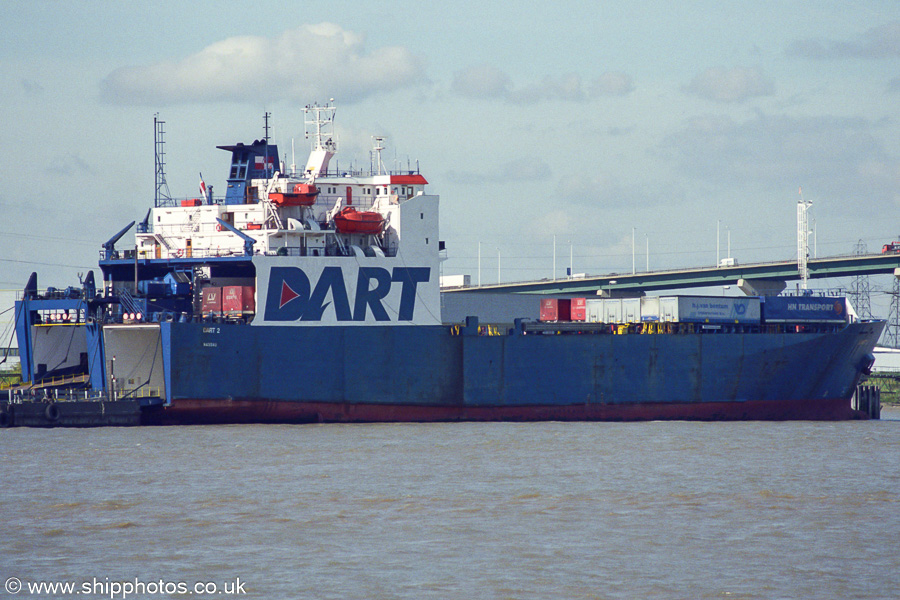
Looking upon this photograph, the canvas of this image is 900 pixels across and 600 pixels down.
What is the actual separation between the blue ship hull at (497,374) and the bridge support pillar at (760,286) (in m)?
29.2

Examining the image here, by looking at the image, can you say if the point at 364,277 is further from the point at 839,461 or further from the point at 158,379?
the point at 839,461

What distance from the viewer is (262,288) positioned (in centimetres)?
3906

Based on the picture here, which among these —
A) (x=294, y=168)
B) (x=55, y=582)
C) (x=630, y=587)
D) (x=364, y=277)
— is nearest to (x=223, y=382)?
(x=364, y=277)

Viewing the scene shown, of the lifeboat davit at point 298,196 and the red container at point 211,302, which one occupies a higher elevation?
the lifeboat davit at point 298,196

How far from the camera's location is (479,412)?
43.8 meters

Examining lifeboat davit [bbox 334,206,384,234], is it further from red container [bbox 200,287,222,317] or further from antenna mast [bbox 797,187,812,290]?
antenna mast [bbox 797,187,812,290]

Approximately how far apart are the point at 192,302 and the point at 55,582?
24.0 metres

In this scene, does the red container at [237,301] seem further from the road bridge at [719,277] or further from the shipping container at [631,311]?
the road bridge at [719,277]

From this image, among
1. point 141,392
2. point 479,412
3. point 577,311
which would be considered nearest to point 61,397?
point 141,392

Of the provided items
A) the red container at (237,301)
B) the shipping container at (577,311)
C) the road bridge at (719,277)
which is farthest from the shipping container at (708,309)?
the road bridge at (719,277)

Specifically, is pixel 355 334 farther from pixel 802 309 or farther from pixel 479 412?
pixel 802 309

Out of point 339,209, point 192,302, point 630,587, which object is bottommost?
point 630,587

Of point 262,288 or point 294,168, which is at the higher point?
point 294,168

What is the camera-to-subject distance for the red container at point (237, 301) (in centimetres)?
3928
